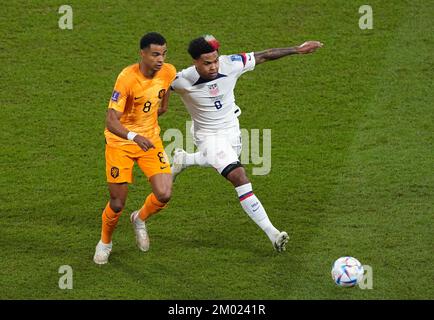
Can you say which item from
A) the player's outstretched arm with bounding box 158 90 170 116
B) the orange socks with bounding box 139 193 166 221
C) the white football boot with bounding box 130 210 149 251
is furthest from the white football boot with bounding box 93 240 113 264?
the player's outstretched arm with bounding box 158 90 170 116

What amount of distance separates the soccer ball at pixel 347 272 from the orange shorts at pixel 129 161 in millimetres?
2199

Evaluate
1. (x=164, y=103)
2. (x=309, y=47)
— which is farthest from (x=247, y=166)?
(x=309, y=47)

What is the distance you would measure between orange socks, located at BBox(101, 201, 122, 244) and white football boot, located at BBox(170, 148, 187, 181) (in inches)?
53.1

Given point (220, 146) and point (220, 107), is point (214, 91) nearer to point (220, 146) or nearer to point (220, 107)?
point (220, 107)

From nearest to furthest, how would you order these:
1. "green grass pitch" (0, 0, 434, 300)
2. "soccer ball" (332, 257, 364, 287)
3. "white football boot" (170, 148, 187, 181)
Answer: "soccer ball" (332, 257, 364, 287)
"green grass pitch" (0, 0, 434, 300)
"white football boot" (170, 148, 187, 181)

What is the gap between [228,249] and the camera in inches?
491

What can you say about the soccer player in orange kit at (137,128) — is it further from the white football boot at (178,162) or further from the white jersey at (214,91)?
the white football boot at (178,162)

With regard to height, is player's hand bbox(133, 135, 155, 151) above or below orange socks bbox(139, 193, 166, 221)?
above

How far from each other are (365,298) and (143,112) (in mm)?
3093

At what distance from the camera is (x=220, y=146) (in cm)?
1248

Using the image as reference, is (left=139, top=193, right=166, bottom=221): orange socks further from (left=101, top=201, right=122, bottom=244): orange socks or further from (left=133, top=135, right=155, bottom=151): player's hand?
(left=133, top=135, right=155, bottom=151): player's hand

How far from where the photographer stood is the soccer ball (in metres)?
11.2

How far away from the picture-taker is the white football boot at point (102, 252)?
1214 centimetres

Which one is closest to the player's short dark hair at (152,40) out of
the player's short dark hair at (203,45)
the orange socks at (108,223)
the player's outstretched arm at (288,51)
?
the player's short dark hair at (203,45)
